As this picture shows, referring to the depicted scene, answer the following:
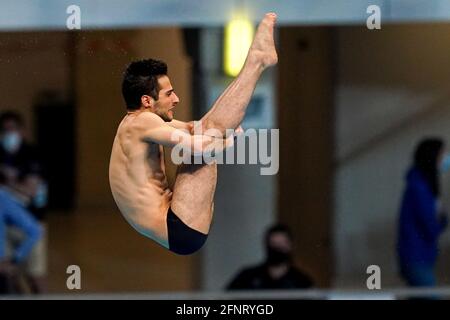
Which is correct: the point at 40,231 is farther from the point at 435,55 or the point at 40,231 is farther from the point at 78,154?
the point at 435,55

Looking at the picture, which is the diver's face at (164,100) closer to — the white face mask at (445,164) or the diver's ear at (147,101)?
the diver's ear at (147,101)

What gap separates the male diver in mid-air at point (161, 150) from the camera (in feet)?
12.8

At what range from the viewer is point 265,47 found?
399 cm

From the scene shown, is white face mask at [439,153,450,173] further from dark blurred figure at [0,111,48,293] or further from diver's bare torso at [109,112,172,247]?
diver's bare torso at [109,112,172,247]

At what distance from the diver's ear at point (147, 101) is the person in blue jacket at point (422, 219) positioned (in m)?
2.30

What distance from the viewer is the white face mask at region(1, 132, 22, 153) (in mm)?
6605

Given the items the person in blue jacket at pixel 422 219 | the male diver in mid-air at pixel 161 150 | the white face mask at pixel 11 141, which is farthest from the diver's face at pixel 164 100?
the white face mask at pixel 11 141

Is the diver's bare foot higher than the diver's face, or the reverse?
the diver's bare foot

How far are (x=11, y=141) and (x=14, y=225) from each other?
0.51 m

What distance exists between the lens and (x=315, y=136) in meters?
7.39

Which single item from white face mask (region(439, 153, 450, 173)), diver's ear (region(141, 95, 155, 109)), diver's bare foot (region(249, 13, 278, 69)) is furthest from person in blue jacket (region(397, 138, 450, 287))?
diver's ear (region(141, 95, 155, 109))

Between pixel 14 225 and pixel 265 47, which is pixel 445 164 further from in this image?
pixel 265 47

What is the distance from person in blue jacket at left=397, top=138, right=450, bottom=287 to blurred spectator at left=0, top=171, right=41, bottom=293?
208 centimetres
